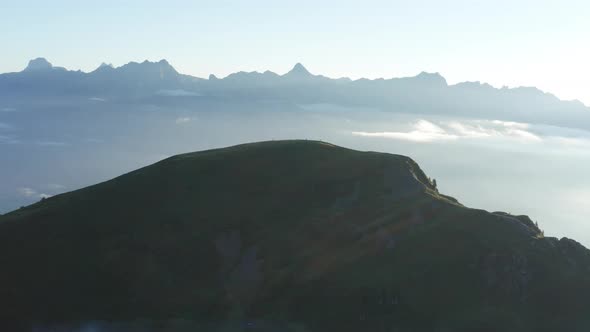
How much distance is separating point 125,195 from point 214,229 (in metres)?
25.1

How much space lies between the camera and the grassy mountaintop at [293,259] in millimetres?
91375

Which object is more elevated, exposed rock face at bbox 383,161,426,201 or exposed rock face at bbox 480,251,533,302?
exposed rock face at bbox 383,161,426,201

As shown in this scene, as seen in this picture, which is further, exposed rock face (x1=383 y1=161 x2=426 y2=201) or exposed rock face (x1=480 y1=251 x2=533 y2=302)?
exposed rock face (x1=383 y1=161 x2=426 y2=201)

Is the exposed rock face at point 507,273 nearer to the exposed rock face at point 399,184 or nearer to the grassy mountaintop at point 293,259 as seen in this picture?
the grassy mountaintop at point 293,259

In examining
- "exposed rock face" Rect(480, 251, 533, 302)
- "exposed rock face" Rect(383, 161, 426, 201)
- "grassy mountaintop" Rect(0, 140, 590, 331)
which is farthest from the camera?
"exposed rock face" Rect(383, 161, 426, 201)

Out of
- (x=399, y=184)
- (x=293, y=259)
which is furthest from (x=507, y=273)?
(x=293, y=259)

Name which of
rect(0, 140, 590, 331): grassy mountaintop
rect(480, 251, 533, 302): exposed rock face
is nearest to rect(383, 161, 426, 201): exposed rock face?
rect(0, 140, 590, 331): grassy mountaintop

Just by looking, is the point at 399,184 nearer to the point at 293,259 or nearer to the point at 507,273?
the point at 293,259

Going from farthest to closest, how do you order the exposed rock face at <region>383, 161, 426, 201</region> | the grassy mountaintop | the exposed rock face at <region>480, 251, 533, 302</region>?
the exposed rock face at <region>383, 161, 426, 201</region>, the exposed rock face at <region>480, 251, 533, 302</region>, the grassy mountaintop

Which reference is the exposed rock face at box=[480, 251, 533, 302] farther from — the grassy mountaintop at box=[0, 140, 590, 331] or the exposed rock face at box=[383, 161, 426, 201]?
the exposed rock face at box=[383, 161, 426, 201]

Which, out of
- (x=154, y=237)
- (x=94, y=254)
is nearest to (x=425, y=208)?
(x=154, y=237)

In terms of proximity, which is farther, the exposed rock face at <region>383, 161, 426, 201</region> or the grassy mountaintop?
the exposed rock face at <region>383, 161, 426, 201</region>

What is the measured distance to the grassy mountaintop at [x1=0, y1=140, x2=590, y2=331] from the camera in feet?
300

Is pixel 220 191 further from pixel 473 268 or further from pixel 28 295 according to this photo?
pixel 473 268
